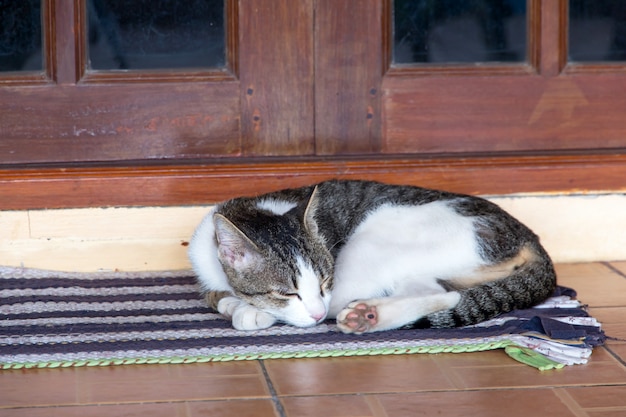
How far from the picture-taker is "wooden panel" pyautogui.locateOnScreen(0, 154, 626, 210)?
3119 millimetres

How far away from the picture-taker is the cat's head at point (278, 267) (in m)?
2.49

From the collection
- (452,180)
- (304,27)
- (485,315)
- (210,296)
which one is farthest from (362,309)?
(304,27)

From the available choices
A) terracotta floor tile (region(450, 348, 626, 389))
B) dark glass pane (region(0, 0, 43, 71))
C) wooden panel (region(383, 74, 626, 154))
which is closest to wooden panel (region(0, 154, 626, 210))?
wooden panel (region(383, 74, 626, 154))

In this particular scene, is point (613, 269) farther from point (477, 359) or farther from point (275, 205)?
point (275, 205)

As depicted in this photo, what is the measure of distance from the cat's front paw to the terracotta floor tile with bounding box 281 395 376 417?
0.34 metres

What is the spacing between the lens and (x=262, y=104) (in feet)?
10.8

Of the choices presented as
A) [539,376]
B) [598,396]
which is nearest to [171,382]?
[539,376]

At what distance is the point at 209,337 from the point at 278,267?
253 millimetres

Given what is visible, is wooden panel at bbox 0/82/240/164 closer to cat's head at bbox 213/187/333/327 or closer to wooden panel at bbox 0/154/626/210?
wooden panel at bbox 0/154/626/210

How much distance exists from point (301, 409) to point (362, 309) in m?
0.46

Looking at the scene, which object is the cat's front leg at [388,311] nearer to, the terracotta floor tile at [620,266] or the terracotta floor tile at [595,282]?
the terracotta floor tile at [595,282]

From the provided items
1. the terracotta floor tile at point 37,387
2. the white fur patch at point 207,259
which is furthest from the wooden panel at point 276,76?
the terracotta floor tile at point 37,387

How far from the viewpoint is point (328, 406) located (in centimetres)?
210

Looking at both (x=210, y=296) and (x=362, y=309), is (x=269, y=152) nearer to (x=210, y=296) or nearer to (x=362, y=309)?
(x=210, y=296)
